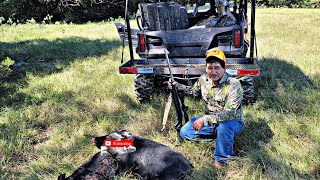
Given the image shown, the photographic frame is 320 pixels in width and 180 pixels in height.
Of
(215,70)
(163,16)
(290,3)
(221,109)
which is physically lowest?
(221,109)

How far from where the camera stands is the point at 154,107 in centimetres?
491

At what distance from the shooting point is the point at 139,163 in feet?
10.1

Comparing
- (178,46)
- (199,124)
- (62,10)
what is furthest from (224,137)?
(62,10)

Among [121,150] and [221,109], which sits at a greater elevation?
[221,109]

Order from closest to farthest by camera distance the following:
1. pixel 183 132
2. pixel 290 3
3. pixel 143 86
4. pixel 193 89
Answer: pixel 183 132 < pixel 193 89 < pixel 143 86 < pixel 290 3

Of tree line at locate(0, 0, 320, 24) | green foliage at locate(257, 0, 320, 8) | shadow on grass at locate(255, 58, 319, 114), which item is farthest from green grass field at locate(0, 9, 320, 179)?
green foliage at locate(257, 0, 320, 8)

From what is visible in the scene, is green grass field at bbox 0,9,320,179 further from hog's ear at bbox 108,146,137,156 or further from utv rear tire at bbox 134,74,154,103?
hog's ear at bbox 108,146,137,156

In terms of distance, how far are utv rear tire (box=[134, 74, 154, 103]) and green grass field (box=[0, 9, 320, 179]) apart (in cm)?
16

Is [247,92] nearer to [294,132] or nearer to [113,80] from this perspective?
[294,132]

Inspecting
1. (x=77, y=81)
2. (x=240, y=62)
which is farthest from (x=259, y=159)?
(x=77, y=81)

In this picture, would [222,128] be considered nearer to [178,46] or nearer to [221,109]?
[221,109]

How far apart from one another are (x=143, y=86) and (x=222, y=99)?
188 centimetres

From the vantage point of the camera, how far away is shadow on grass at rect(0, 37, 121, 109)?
577 centimetres

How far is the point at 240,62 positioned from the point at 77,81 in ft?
10.7
